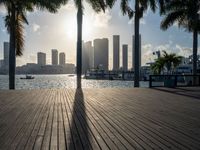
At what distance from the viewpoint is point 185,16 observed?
3116 cm

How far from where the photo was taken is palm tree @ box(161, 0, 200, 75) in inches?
1181

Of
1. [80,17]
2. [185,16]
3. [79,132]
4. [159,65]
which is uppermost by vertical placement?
[185,16]

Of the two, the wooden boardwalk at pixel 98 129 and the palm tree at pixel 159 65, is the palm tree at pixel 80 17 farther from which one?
the palm tree at pixel 159 65

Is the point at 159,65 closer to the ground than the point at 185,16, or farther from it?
closer to the ground

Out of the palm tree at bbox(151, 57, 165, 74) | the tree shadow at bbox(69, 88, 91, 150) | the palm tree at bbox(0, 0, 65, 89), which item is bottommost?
the tree shadow at bbox(69, 88, 91, 150)

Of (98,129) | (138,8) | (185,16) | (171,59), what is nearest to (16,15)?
(138,8)

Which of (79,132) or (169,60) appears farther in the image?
(169,60)

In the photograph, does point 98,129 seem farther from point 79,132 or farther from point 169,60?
point 169,60

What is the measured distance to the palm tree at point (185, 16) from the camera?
2999 centimetres

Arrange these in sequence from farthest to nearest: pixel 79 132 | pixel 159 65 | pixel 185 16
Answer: pixel 159 65 < pixel 185 16 < pixel 79 132

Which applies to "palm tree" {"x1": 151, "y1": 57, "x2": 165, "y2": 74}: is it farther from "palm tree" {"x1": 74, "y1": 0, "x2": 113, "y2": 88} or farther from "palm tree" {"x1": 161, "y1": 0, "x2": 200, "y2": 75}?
"palm tree" {"x1": 74, "y1": 0, "x2": 113, "y2": 88}

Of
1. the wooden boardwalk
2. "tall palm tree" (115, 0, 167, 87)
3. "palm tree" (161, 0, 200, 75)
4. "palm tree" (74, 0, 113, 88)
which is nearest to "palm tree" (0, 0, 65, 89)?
"palm tree" (74, 0, 113, 88)

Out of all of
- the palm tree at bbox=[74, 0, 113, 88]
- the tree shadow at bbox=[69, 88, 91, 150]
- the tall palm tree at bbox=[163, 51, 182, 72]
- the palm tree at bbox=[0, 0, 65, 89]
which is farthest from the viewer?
the tall palm tree at bbox=[163, 51, 182, 72]

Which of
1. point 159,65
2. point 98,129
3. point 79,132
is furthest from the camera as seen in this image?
point 159,65
